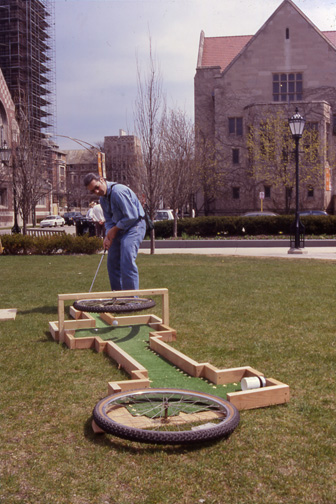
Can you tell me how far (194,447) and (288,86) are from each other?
48.9 metres

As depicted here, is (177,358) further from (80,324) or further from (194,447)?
(80,324)

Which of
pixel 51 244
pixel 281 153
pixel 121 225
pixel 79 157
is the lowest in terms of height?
pixel 51 244

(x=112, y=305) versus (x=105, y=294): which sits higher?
(x=105, y=294)

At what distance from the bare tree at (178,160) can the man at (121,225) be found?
28226mm

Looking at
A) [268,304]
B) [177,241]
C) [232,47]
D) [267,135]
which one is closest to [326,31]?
[232,47]

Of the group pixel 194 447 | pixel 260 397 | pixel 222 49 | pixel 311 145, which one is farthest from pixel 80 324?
pixel 222 49

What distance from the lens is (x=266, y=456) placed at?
328 centimetres

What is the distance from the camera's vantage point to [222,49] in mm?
55969

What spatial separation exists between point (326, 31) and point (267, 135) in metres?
18.3

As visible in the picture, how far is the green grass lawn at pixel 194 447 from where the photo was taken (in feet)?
9.57

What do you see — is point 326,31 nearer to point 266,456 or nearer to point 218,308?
point 218,308

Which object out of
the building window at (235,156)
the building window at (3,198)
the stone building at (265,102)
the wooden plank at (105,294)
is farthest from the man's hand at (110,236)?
the building window at (3,198)

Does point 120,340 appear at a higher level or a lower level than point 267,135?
lower

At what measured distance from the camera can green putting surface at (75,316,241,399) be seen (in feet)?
14.9
